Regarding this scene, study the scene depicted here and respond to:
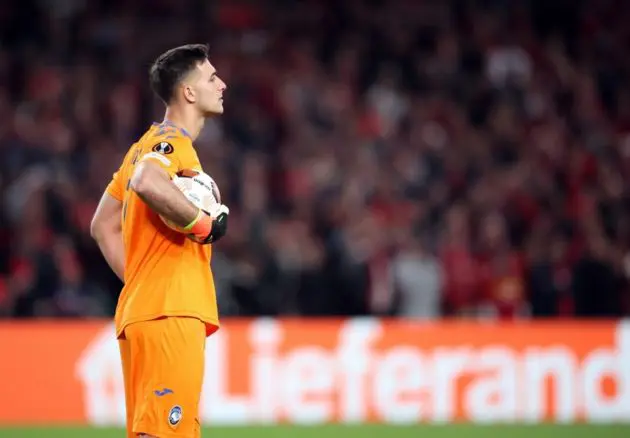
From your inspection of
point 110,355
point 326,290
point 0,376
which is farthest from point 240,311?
point 0,376

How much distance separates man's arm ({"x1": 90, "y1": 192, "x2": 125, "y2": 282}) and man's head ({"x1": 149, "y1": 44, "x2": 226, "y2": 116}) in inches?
23.7

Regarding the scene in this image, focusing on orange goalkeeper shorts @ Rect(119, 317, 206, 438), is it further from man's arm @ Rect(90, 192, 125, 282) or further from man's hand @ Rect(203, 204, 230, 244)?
man's arm @ Rect(90, 192, 125, 282)

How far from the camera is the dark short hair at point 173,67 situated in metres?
5.29

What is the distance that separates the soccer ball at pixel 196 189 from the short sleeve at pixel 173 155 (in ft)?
0.14

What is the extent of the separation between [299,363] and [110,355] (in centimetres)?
155

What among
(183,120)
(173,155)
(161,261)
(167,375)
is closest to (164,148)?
(173,155)

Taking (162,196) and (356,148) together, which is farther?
(356,148)

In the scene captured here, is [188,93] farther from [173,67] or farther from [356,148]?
[356,148]

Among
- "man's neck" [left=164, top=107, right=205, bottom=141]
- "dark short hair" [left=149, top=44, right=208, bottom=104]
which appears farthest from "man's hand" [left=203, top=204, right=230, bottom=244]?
"dark short hair" [left=149, top=44, right=208, bottom=104]

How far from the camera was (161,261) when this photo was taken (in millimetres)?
5148

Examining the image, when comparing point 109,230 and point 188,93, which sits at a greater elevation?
point 188,93

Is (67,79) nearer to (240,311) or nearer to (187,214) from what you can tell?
(240,311)

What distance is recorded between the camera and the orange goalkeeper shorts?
502cm

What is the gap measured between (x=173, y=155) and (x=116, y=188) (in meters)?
0.50
